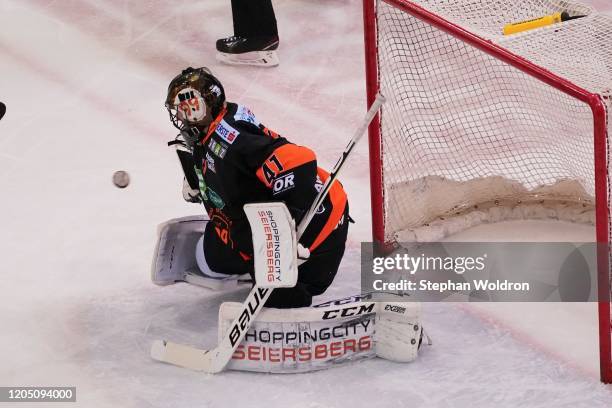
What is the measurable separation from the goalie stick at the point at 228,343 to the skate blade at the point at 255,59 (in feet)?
6.77

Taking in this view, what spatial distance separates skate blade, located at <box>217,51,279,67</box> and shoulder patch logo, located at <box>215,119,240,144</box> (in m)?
2.00

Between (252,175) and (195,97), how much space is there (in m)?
0.26

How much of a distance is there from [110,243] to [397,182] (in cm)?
99

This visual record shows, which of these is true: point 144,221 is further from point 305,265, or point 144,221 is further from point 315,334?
point 315,334

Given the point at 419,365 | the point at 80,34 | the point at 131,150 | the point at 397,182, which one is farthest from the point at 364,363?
the point at 80,34

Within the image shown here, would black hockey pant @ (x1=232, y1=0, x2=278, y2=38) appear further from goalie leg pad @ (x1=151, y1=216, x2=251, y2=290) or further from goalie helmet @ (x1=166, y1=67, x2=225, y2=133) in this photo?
goalie helmet @ (x1=166, y1=67, x2=225, y2=133)

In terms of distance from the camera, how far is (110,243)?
13.4 feet

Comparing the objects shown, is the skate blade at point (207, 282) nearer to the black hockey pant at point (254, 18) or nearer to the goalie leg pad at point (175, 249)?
the goalie leg pad at point (175, 249)

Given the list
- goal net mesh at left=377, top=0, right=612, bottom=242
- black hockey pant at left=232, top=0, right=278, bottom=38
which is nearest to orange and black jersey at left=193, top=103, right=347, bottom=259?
goal net mesh at left=377, top=0, right=612, bottom=242

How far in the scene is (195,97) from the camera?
326 cm

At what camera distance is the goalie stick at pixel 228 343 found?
3.19 m

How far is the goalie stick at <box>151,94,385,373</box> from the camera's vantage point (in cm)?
319

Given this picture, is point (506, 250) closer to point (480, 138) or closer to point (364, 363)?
point (480, 138)

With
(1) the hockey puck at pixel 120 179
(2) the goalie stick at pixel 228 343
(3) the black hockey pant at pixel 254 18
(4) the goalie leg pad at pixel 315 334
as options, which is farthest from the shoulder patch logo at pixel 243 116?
(3) the black hockey pant at pixel 254 18
